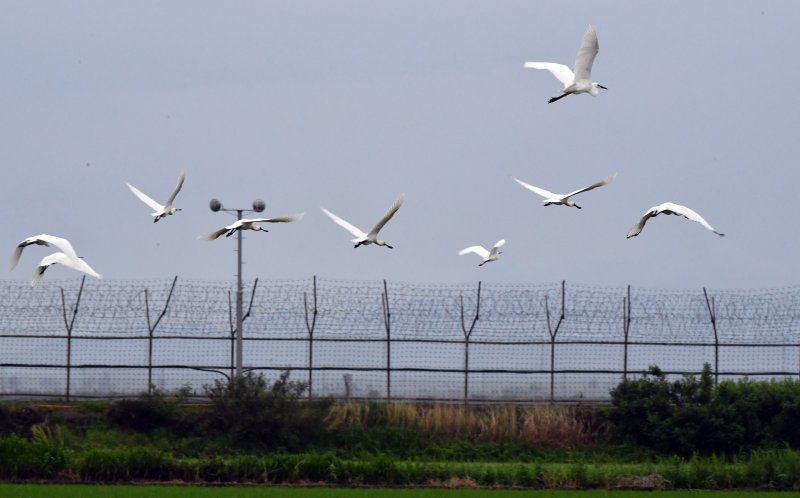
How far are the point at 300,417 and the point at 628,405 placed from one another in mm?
6460

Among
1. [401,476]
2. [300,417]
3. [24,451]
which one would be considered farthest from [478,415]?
[24,451]

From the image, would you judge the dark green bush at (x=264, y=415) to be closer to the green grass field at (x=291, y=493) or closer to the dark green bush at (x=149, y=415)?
the dark green bush at (x=149, y=415)

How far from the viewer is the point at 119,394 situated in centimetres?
3403

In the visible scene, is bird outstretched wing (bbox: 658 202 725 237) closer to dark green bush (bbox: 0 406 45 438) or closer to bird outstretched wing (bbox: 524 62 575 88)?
bird outstretched wing (bbox: 524 62 575 88)

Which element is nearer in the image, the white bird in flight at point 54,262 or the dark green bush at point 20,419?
the white bird in flight at point 54,262

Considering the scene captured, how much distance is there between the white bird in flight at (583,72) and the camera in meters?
25.6

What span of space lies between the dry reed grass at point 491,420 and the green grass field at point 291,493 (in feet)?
19.6

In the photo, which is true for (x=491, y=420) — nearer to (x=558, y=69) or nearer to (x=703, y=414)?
(x=703, y=414)

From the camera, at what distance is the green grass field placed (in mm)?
24734

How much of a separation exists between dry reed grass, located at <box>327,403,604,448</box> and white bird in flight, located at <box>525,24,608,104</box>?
324 inches

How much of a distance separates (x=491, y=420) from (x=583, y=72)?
9428 millimetres

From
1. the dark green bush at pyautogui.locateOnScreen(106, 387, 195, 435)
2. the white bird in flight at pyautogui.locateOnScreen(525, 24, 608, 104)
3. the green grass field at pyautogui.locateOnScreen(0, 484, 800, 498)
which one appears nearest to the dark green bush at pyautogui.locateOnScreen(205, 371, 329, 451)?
the dark green bush at pyautogui.locateOnScreen(106, 387, 195, 435)

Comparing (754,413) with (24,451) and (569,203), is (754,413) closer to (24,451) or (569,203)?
(569,203)

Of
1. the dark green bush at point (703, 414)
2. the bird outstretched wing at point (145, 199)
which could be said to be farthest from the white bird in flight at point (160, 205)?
the dark green bush at point (703, 414)
